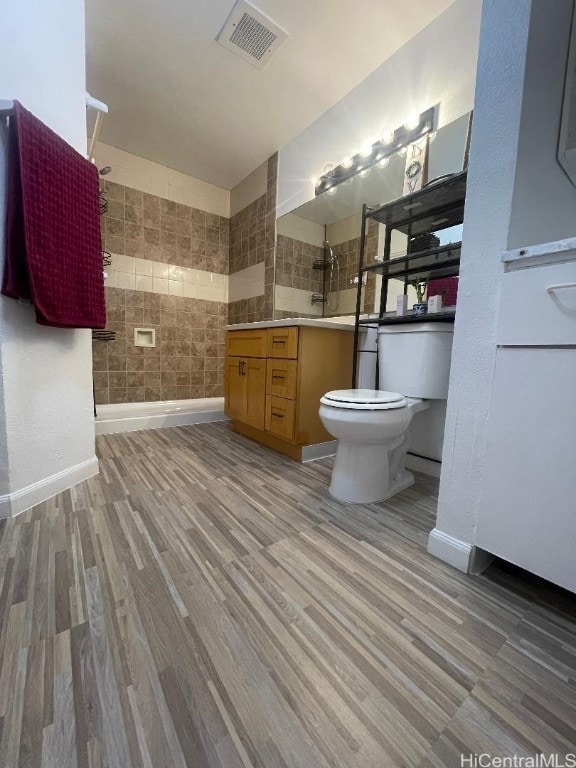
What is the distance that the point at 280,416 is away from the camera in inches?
69.4

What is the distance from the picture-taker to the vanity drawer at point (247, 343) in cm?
191

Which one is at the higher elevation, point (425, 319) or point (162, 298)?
point (162, 298)

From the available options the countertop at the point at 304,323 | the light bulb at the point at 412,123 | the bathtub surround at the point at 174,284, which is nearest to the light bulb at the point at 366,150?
the light bulb at the point at 412,123

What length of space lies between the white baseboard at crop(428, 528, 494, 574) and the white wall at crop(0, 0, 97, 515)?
1.45 m

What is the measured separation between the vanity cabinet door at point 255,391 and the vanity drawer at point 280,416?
0.22ft

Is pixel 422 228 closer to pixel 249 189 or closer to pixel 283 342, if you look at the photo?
pixel 283 342

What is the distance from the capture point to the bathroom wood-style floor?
1.60 feet

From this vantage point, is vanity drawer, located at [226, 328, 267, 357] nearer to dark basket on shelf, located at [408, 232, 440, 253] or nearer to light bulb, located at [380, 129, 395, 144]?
dark basket on shelf, located at [408, 232, 440, 253]

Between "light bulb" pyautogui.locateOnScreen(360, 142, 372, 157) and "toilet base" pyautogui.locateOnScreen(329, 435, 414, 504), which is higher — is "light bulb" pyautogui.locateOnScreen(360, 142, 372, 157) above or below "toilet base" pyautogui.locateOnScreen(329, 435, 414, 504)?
above

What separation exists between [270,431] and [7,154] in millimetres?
1585

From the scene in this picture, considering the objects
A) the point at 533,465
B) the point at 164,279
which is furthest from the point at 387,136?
the point at 164,279

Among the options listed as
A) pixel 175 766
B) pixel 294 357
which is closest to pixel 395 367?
pixel 294 357

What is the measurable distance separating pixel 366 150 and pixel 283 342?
1.35m

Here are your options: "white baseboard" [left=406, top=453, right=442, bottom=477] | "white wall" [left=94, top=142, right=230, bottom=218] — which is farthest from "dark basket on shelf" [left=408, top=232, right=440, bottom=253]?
"white wall" [left=94, top=142, right=230, bottom=218]
